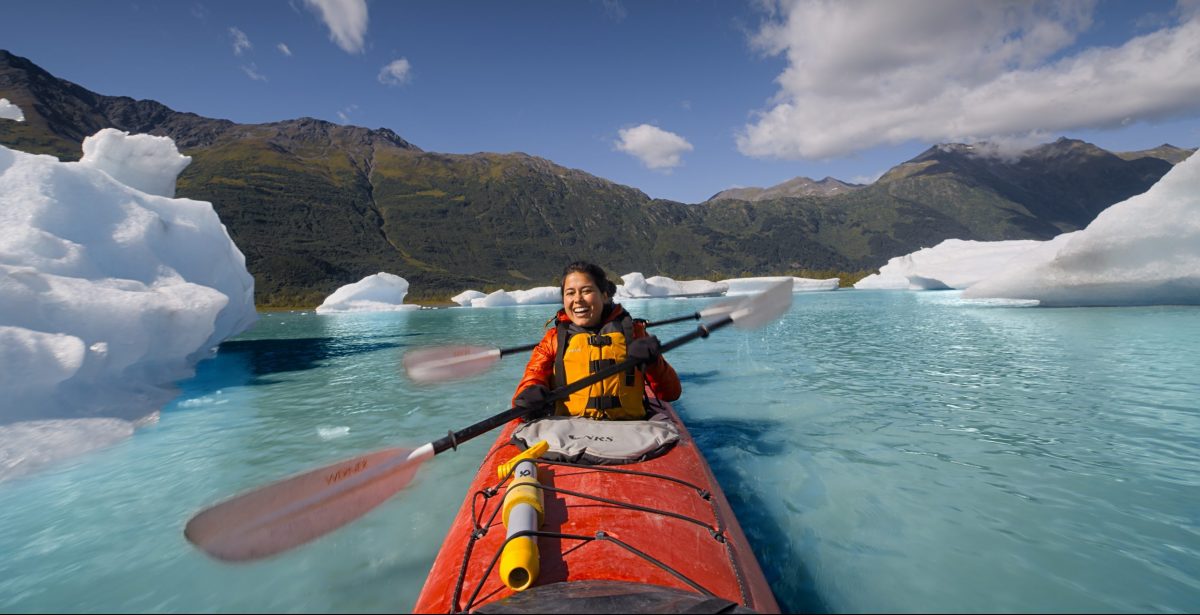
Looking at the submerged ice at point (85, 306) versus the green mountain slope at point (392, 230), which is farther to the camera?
the green mountain slope at point (392, 230)

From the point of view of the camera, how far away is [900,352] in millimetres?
11852

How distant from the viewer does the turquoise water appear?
3.00 meters

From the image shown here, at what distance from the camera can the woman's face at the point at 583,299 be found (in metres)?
4.59

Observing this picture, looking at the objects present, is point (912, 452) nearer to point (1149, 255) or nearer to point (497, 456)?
point (497, 456)

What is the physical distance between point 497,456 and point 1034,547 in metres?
3.83

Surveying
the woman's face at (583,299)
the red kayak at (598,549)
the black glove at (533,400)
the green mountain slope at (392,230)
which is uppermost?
the green mountain slope at (392,230)

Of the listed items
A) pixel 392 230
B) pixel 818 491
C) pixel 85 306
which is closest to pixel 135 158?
pixel 85 306

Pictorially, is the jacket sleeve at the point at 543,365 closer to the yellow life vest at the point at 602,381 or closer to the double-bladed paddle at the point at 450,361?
the yellow life vest at the point at 602,381

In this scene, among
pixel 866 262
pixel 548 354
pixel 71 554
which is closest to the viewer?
pixel 71 554

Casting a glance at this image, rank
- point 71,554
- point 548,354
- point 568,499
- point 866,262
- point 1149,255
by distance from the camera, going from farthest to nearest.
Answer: point 866,262 < point 1149,255 < point 548,354 < point 71,554 < point 568,499

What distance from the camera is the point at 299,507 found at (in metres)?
3.00

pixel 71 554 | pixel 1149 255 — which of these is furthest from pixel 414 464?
pixel 1149 255

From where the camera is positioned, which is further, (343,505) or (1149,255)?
(1149,255)

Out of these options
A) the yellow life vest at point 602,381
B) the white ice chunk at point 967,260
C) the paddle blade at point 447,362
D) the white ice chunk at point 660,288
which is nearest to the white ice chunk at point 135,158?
the paddle blade at point 447,362
